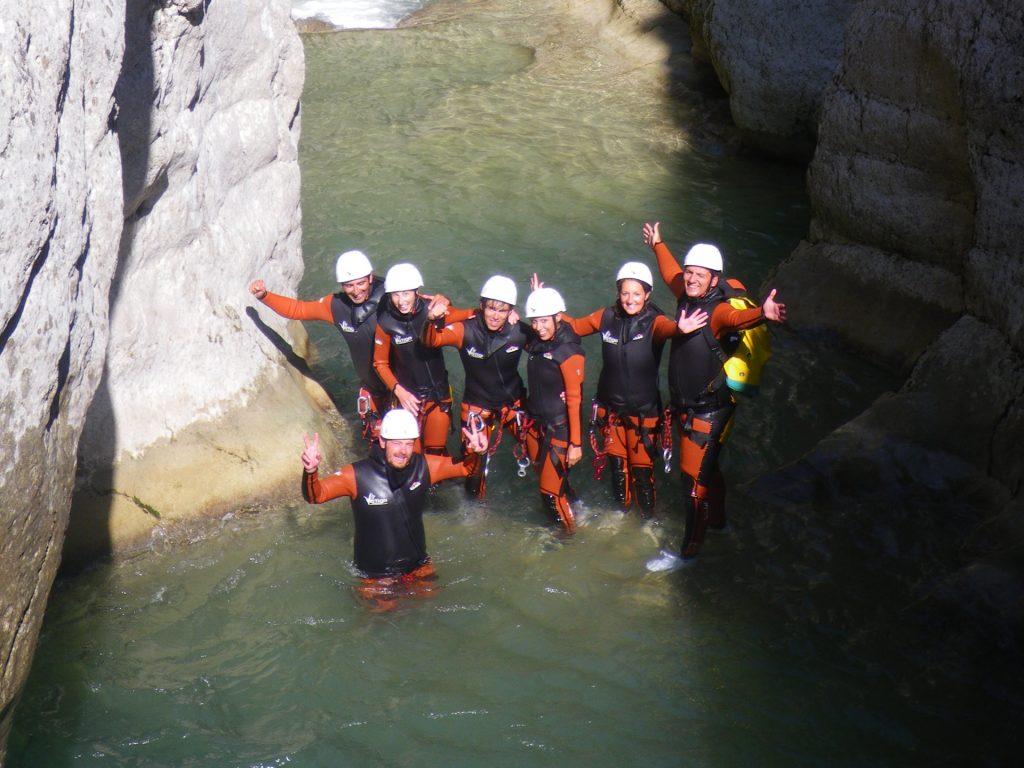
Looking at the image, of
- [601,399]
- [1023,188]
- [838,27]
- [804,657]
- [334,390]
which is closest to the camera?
[804,657]

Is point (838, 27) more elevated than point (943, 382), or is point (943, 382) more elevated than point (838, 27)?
point (838, 27)

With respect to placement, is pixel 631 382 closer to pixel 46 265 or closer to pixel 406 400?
pixel 406 400

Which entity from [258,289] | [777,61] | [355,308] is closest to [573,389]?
[355,308]

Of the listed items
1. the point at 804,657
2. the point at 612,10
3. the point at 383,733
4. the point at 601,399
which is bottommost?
the point at 383,733

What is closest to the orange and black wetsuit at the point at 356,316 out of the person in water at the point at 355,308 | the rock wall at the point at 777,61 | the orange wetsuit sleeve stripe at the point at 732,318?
the person in water at the point at 355,308

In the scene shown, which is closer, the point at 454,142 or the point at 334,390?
the point at 334,390

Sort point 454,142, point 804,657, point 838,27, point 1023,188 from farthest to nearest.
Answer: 1. point 454,142
2. point 838,27
3. point 1023,188
4. point 804,657

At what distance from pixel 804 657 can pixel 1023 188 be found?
11.6ft

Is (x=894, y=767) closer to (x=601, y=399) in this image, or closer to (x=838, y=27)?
(x=601, y=399)

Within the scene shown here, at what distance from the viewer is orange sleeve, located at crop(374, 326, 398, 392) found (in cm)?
801

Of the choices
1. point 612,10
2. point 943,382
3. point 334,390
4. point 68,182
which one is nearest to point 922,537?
point 943,382

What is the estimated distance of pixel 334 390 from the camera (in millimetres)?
9695

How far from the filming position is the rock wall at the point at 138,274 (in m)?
4.74

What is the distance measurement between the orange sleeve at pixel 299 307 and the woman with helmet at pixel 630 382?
6.32 ft
